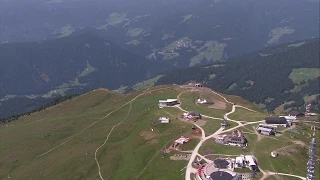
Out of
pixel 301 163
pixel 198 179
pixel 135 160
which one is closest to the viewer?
pixel 198 179

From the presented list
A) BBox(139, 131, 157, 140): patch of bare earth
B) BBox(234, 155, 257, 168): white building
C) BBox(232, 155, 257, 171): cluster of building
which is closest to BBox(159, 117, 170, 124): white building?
BBox(139, 131, 157, 140): patch of bare earth

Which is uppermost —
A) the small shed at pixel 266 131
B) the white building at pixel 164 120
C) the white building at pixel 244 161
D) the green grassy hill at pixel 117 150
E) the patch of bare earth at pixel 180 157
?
the white building at pixel 244 161

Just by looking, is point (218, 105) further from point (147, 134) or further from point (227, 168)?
point (227, 168)

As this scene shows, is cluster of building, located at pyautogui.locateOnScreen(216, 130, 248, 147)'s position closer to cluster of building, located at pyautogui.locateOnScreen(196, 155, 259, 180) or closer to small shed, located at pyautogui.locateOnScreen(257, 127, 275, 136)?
small shed, located at pyautogui.locateOnScreen(257, 127, 275, 136)

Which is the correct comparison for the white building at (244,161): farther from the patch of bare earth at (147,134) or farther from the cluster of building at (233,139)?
the patch of bare earth at (147,134)

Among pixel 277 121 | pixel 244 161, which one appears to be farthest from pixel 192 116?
pixel 244 161

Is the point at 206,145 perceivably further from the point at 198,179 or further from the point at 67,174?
the point at 67,174

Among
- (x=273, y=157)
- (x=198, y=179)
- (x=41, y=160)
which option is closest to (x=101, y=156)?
(x=41, y=160)

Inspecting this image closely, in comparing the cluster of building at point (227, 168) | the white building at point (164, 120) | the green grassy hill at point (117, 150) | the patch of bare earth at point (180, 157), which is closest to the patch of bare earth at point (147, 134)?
the green grassy hill at point (117, 150)
